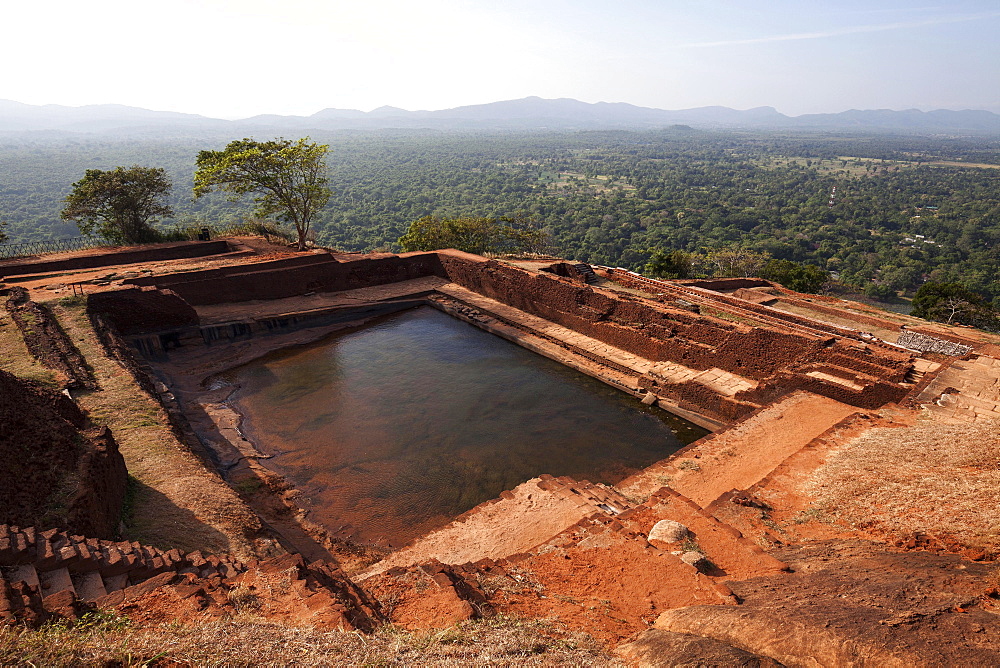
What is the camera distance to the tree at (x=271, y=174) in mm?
22891

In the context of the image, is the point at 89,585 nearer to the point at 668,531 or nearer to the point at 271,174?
the point at 668,531

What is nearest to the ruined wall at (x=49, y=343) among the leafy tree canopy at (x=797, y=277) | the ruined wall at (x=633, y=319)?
the ruined wall at (x=633, y=319)

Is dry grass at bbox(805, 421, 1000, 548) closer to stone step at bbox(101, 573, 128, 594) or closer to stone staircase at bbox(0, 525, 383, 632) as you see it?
stone staircase at bbox(0, 525, 383, 632)

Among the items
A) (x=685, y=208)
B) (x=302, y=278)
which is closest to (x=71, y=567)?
(x=302, y=278)

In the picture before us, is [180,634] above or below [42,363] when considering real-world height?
above

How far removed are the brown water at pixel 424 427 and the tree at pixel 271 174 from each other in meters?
11.3

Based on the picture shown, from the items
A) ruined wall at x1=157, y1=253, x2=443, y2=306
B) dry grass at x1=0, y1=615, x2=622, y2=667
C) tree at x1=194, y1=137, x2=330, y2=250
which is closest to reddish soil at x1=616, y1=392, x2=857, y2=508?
dry grass at x1=0, y1=615, x2=622, y2=667

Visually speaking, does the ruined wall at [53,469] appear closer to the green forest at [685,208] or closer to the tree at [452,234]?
the tree at [452,234]

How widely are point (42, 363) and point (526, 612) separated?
11.5 m

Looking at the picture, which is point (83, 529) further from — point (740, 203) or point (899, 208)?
point (899, 208)

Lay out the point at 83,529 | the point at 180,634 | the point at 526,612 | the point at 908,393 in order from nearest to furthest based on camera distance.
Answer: the point at 180,634, the point at 526,612, the point at 83,529, the point at 908,393

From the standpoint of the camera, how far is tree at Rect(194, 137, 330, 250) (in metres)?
22.9

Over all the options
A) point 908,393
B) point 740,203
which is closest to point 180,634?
point 908,393

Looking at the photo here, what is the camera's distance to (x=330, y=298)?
20.5m
